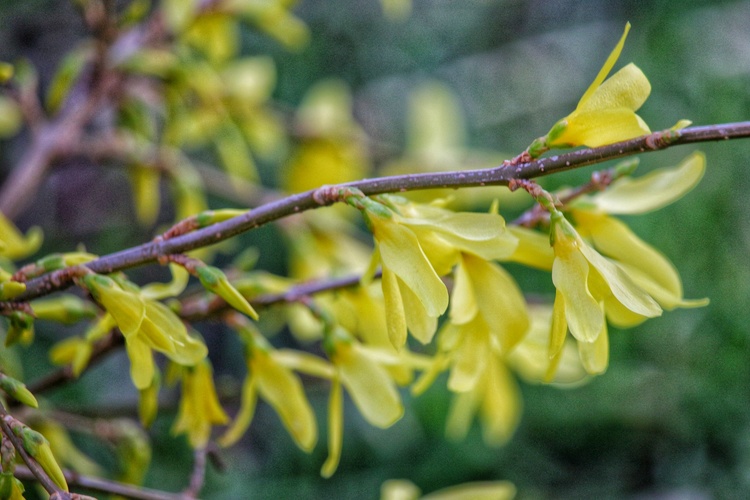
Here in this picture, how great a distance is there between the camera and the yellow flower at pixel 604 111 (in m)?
0.38

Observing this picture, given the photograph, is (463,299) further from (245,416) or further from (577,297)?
(245,416)

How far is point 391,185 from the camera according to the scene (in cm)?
39

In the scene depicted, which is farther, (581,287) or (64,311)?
(64,311)

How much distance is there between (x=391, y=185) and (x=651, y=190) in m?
0.20

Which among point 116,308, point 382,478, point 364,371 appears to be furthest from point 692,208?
point 116,308

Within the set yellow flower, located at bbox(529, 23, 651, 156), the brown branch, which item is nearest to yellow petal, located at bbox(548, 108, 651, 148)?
yellow flower, located at bbox(529, 23, 651, 156)

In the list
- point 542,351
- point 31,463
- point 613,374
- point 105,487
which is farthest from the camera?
point 613,374

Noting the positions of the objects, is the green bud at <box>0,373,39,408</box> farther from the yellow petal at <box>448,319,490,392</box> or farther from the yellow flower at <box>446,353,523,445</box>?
the yellow flower at <box>446,353,523,445</box>

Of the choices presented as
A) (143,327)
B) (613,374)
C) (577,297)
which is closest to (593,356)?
(577,297)

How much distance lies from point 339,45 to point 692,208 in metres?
0.97

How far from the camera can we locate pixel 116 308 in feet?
1.34

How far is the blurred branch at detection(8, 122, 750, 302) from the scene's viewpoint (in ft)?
1.22

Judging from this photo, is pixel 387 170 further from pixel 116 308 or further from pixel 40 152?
pixel 116 308

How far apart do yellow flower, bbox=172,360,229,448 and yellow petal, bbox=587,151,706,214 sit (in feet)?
0.97
